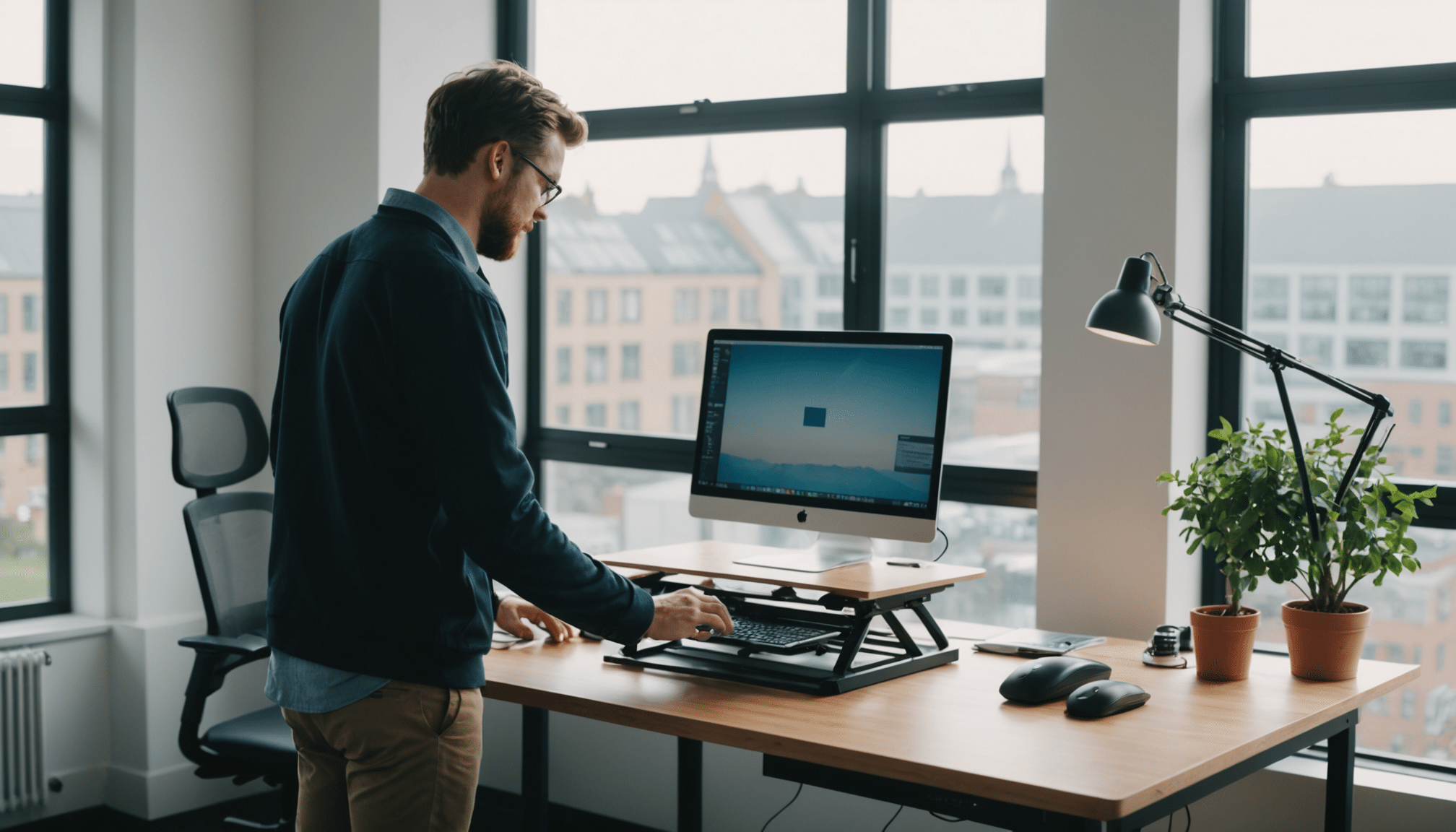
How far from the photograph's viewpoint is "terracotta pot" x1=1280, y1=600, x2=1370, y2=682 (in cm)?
210

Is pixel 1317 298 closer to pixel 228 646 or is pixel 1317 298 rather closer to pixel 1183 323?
pixel 1183 323

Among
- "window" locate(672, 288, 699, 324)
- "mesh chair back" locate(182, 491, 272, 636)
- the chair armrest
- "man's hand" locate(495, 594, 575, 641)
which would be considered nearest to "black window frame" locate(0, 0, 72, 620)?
"mesh chair back" locate(182, 491, 272, 636)

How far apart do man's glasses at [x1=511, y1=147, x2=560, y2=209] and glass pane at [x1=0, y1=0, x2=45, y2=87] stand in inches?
101

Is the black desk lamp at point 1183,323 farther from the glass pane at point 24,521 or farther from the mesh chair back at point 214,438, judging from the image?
the glass pane at point 24,521

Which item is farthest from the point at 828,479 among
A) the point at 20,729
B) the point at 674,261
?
the point at 20,729

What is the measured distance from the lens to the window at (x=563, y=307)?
149 inches

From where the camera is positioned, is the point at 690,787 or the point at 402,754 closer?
the point at 402,754

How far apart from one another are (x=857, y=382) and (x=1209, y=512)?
0.64 meters

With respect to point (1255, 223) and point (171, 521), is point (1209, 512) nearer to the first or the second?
point (1255, 223)

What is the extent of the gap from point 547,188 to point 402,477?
482 millimetres

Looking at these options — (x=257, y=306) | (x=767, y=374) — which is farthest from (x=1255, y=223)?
(x=257, y=306)

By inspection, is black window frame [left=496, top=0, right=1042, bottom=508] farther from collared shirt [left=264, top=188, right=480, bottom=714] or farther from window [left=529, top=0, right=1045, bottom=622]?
collared shirt [left=264, top=188, right=480, bottom=714]

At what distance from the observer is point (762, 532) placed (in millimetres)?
3414

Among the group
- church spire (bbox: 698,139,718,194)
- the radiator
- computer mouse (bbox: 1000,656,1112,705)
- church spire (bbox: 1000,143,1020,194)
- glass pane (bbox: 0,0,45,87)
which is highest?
glass pane (bbox: 0,0,45,87)
